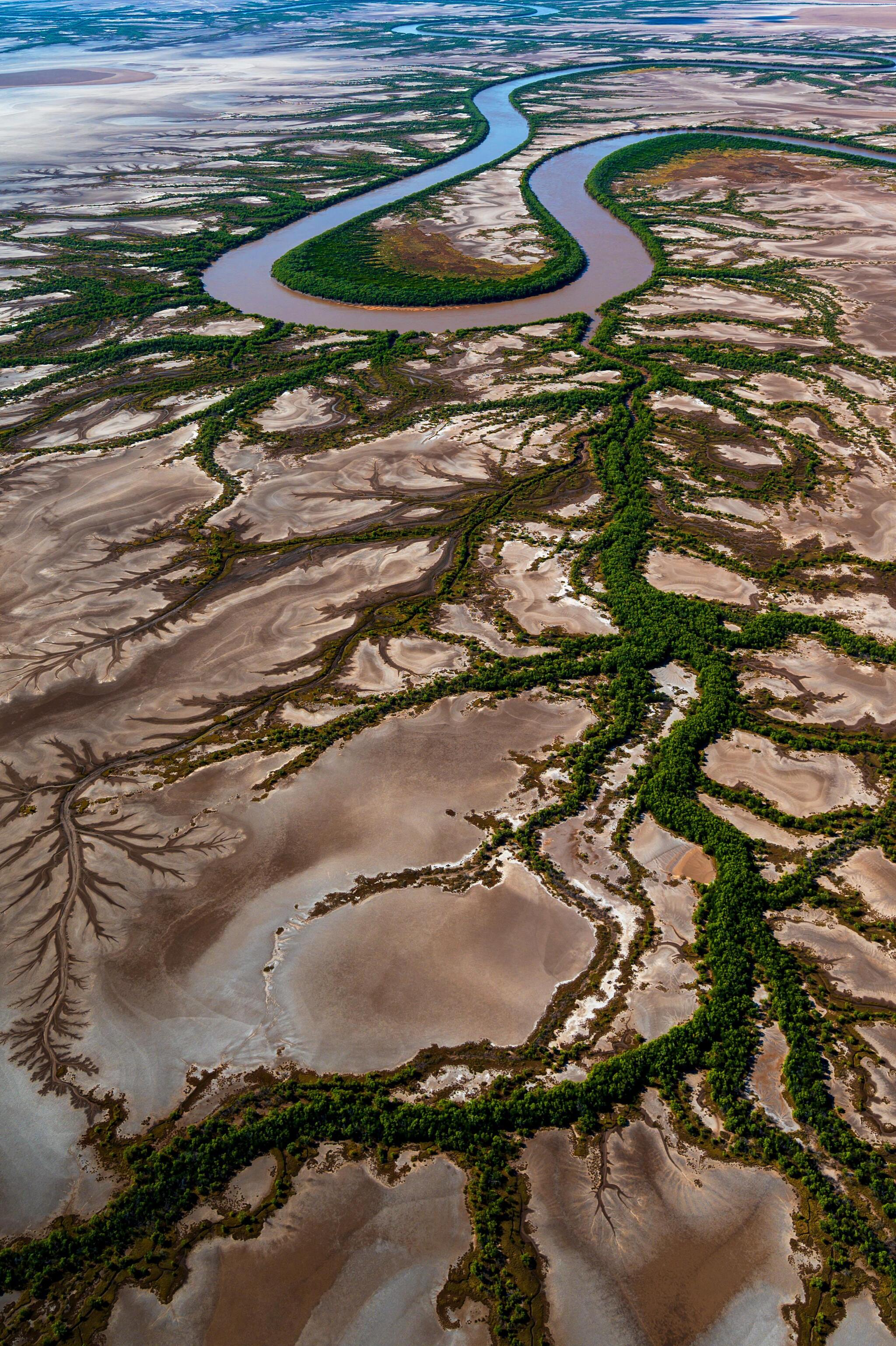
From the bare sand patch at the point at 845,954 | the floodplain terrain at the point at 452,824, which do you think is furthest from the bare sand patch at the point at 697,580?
the bare sand patch at the point at 845,954

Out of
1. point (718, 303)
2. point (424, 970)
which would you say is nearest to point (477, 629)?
point (424, 970)

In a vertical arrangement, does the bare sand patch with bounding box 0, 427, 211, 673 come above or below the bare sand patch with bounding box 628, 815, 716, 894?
above

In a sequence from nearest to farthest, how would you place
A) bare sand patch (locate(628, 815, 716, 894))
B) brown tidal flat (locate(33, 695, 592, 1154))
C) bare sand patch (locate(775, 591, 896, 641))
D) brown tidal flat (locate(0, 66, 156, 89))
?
brown tidal flat (locate(33, 695, 592, 1154)), bare sand patch (locate(628, 815, 716, 894)), bare sand patch (locate(775, 591, 896, 641)), brown tidal flat (locate(0, 66, 156, 89))

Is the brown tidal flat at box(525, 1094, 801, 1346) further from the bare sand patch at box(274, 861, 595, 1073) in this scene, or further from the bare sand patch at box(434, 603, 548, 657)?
the bare sand patch at box(434, 603, 548, 657)

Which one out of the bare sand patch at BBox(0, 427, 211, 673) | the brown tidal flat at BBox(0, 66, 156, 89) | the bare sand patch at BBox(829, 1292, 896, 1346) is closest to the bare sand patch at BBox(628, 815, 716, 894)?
the bare sand patch at BBox(829, 1292, 896, 1346)

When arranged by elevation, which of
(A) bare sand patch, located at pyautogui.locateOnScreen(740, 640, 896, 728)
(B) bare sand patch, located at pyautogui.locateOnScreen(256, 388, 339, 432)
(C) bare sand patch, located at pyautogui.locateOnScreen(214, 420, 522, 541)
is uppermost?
(B) bare sand patch, located at pyautogui.locateOnScreen(256, 388, 339, 432)

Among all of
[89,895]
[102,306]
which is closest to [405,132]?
[102,306]
